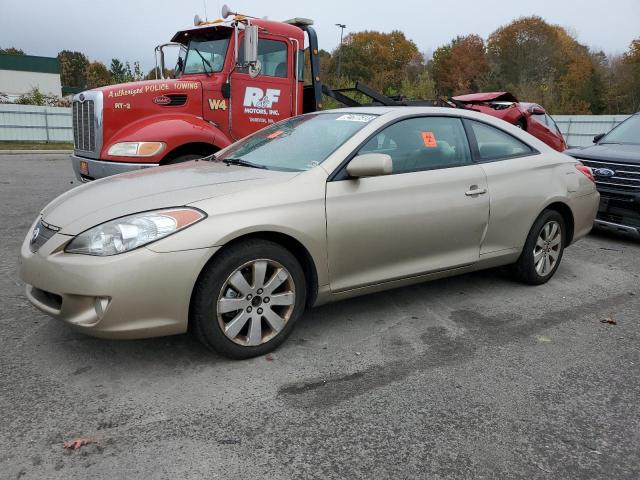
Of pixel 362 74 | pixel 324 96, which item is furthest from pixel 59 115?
pixel 362 74

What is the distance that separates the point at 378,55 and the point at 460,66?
10991mm

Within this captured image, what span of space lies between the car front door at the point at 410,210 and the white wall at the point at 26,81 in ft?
204

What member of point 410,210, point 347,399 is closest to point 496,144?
point 410,210

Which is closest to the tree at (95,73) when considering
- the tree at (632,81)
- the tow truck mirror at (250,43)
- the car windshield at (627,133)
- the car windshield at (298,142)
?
the tree at (632,81)

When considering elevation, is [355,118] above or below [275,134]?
above

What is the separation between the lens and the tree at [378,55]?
6269 cm

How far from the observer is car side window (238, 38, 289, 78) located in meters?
7.43

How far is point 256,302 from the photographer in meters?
3.29

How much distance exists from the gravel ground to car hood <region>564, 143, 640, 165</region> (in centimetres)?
315

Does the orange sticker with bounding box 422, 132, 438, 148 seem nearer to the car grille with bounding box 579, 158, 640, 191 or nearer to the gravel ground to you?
the gravel ground

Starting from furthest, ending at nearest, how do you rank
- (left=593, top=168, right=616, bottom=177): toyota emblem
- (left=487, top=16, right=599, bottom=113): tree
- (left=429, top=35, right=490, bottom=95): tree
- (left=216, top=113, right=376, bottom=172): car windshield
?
(left=429, top=35, right=490, bottom=95): tree → (left=487, top=16, right=599, bottom=113): tree → (left=593, top=168, right=616, bottom=177): toyota emblem → (left=216, top=113, right=376, bottom=172): car windshield

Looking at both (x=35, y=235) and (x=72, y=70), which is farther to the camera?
(x=72, y=70)

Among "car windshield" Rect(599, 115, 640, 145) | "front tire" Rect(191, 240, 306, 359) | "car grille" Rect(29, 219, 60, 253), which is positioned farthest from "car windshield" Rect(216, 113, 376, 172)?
"car windshield" Rect(599, 115, 640, 145)

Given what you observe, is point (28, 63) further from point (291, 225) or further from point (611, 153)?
point (291, 225)
